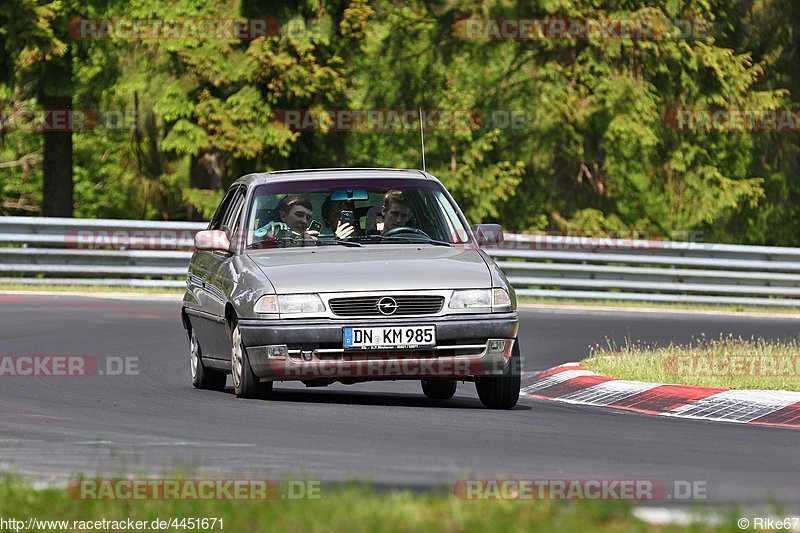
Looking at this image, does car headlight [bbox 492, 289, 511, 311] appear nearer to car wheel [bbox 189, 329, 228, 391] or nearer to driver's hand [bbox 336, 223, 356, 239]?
driver's hand [bbox 336, 223, 356, 239]

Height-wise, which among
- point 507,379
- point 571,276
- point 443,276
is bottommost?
point 571,276

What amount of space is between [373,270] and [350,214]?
137cm

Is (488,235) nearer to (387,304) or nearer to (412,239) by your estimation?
(412,239)

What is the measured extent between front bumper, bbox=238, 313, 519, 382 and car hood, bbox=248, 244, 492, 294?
22 cm

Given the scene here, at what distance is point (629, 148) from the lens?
40.8m

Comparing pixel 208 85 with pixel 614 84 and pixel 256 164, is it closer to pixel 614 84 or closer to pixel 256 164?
pixel 256 164

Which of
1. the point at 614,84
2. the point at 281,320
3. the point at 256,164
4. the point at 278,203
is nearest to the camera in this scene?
the point at 281,320

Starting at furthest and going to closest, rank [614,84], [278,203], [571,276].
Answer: [614,84] < [571,276] < [278,203]

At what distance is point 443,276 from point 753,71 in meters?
27.9

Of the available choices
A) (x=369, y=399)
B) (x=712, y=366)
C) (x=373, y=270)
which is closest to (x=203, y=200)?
(x=712, y=366)

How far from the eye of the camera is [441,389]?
12.9 meters

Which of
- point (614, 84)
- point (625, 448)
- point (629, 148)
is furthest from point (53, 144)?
point (625, 448)

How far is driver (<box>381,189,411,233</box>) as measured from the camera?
12.2 meters

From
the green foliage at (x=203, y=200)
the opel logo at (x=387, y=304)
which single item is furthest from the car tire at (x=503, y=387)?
the green foliage at (x=203, y=200)
